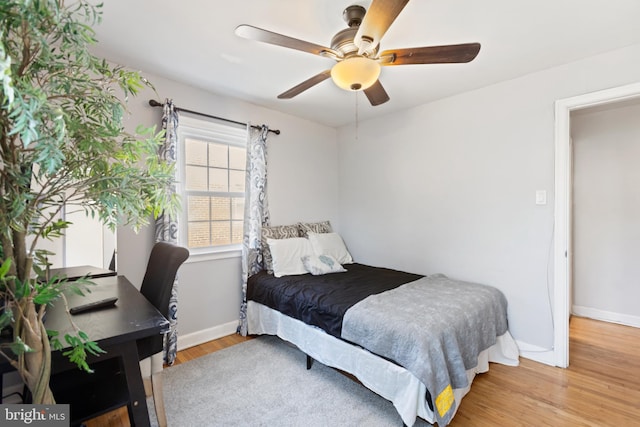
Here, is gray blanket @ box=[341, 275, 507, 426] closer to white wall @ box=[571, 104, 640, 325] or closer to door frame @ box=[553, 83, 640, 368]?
door frame @ box=[553, 83, 640, 368]

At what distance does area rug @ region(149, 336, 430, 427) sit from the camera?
1.77 meters

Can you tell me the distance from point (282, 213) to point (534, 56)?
→ 2.71m

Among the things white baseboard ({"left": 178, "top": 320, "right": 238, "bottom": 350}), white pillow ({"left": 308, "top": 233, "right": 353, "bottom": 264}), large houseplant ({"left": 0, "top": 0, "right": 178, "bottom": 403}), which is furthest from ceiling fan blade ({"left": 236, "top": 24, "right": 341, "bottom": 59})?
white baseboard ({"left": 178, "top": 320, "right": 238, "bottom": 350})

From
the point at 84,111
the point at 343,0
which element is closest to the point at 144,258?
the point at 84,111

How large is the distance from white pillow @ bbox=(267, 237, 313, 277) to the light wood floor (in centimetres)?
90

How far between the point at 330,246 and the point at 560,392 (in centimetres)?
230

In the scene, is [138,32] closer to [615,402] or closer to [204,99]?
[204,99]

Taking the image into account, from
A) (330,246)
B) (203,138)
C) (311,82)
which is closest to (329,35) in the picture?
(311,82)

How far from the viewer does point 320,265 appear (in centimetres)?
300

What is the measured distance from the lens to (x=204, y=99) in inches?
111

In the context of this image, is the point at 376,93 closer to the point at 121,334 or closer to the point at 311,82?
the point at 311,82

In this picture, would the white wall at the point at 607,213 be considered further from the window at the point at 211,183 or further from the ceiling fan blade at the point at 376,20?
the window at the point at 211,183

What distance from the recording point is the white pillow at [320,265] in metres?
2.95

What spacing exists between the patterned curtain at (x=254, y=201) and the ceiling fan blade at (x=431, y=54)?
69.1 inches
